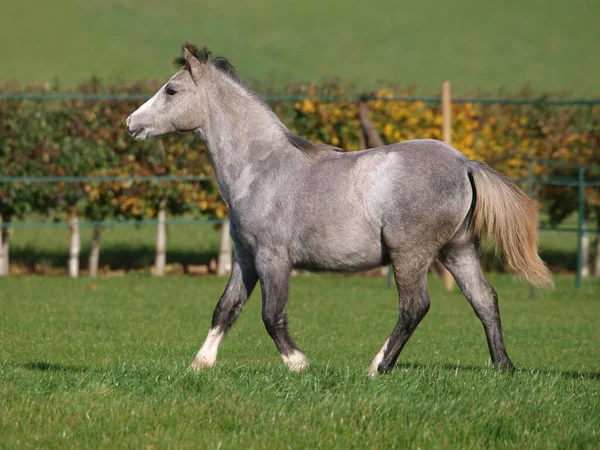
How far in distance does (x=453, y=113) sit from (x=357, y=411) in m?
9.99

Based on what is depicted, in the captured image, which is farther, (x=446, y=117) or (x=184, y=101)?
(x=446, y=117)

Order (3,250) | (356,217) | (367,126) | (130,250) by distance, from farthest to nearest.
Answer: (130,250) → (3,250) → (367,126) → (356,217)

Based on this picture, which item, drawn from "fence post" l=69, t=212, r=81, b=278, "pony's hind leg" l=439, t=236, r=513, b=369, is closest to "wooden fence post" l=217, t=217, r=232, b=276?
"fence post" l=69, t=212, r=81, b=278

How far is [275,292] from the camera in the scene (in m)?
6.66

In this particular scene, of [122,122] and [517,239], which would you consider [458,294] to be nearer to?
[122,122]

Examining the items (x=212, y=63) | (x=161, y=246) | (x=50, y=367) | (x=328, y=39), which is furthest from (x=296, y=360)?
(x=328, y=39)

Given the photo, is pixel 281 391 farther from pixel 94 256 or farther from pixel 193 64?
pixel 94 256

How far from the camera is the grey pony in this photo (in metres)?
6.55

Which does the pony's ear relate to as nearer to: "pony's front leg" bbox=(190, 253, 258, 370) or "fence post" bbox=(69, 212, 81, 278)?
"pony's front leg" bbox=(190, 253, 258, 370)

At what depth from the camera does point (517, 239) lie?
22.3ft

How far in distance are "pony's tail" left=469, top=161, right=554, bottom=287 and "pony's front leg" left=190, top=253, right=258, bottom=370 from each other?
64.4 inches

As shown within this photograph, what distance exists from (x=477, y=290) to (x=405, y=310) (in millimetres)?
641

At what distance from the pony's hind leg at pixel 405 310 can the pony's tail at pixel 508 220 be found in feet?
1.69

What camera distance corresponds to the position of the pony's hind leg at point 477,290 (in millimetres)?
6969
